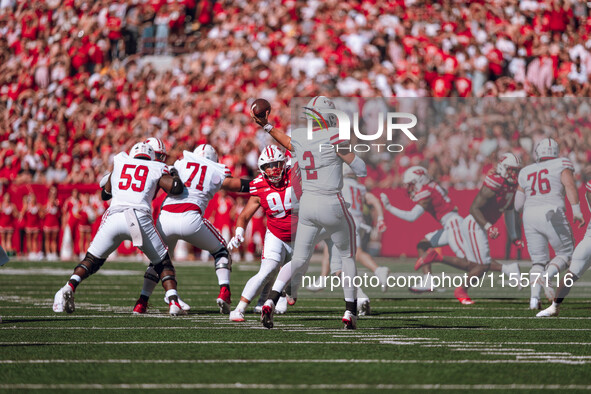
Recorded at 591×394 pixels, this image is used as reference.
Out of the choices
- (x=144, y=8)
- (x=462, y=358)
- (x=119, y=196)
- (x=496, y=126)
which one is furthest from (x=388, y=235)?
(x=144, y=8)

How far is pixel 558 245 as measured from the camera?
34.1 ft

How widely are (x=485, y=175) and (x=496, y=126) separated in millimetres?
561

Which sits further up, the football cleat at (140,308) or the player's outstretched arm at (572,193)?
the player's outstretched arm at (572,193)

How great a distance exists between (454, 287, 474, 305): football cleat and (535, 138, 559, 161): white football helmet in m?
1.67

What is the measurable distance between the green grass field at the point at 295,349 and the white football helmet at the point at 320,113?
5.23 ft

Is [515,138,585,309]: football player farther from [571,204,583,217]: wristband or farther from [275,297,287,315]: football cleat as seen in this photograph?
[275,297,287,315]: football cleat

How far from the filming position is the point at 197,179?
386 inches

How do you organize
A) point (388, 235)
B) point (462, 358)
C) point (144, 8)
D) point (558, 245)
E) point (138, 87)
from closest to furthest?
point (462, 358)
point (558, 245)
point (388, 235)
point (138, 87)
point (144, 8)

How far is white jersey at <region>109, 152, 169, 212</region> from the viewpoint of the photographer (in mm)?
9406

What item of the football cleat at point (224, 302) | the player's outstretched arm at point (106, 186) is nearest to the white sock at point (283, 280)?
the football cleat at point (224, 302)

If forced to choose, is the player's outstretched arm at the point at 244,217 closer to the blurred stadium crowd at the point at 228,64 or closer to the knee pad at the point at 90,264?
the knee pad at the point at 90,264

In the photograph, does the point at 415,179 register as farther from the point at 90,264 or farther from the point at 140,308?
the point at 90,264

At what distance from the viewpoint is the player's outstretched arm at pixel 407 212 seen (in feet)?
36.0

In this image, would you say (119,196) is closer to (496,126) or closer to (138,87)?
(496,126)
